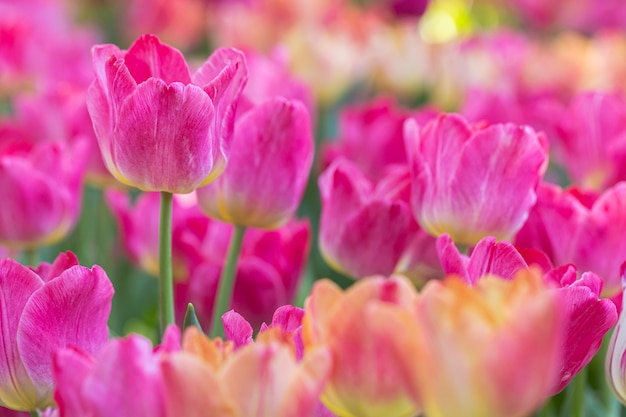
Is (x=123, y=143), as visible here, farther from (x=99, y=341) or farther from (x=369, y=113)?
(x=369, y=113)

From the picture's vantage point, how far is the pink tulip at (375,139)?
736 millimetres

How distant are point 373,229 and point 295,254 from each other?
0.07m

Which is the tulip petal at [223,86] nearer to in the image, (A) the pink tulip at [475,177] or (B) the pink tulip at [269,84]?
(A) the pink tulip at [475,177]

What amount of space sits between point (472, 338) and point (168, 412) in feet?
0.33

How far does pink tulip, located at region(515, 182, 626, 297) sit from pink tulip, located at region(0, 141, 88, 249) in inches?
11.2

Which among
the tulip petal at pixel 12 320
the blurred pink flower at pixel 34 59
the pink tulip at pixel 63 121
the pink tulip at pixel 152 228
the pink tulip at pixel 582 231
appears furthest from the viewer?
the blurred pink flower at pixel 34 59

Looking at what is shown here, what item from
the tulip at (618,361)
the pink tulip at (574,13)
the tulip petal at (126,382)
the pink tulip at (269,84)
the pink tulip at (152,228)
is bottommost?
the pink tulip at (574,13)

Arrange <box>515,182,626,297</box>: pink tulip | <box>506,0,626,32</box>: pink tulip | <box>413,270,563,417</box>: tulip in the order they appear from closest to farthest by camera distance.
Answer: <box>413,270,563,417</box>: tulip
<box>515,182,626,297</box>: pink tulip
<box>506,0,626,32</box>: pink tulip

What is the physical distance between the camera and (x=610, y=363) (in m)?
0.40

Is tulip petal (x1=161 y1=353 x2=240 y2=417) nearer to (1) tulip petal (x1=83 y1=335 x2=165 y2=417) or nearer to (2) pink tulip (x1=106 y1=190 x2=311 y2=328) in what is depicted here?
(1) tulip petal (x1=83 y1=335 x2=165 y2=417)

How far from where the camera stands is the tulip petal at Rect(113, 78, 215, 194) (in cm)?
41

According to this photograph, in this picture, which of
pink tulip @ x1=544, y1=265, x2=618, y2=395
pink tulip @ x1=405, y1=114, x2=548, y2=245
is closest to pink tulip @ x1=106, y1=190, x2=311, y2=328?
pink tulip @ x1=405, y1=114, x2=548, y2=245

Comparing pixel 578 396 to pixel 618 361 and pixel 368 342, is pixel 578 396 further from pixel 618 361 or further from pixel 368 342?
pixel 368 342

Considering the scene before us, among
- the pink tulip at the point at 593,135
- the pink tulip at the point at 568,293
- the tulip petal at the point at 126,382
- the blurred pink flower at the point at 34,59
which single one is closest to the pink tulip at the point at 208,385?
the tulip petal at the point at 126,382
